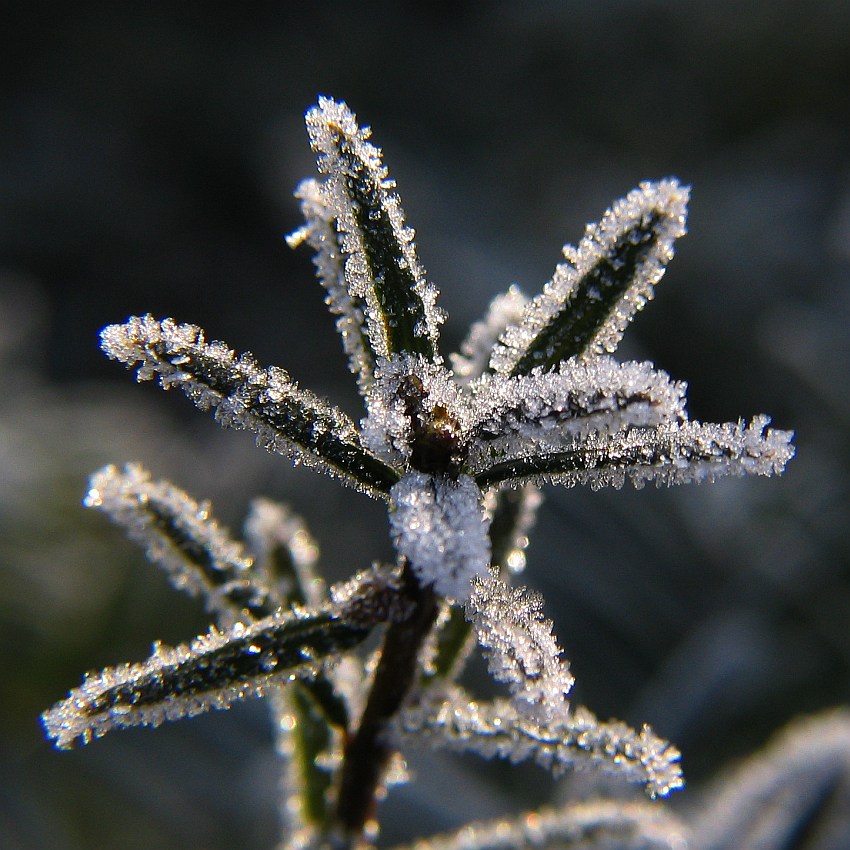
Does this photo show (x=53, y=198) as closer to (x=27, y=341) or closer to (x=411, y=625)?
(x=27, y=341)

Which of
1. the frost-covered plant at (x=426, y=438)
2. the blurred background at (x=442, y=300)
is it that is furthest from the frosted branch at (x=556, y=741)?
the blurred background at (x=442, y=300)

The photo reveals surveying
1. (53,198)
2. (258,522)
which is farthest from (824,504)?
(53,198)

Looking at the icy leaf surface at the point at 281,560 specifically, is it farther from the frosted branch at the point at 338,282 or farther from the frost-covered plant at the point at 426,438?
the frosted branch at the point at 338,282

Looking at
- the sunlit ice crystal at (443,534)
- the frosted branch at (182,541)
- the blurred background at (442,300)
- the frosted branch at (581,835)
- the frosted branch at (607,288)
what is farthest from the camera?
the blurred background at (442,300)

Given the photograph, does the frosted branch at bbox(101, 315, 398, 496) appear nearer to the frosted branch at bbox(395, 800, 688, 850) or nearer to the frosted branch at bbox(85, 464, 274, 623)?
the frosted branch at bbox(85, 464, 274, 623)

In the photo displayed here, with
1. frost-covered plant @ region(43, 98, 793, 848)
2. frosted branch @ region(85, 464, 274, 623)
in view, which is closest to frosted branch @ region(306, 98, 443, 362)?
frost-covered plant @ region(43, 98, 793, 848)

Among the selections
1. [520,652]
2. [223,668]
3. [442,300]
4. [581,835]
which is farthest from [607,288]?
[442,300]

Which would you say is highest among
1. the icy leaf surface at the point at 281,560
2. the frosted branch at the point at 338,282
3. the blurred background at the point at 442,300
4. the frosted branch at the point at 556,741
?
the blurred background at the point at 442,300
